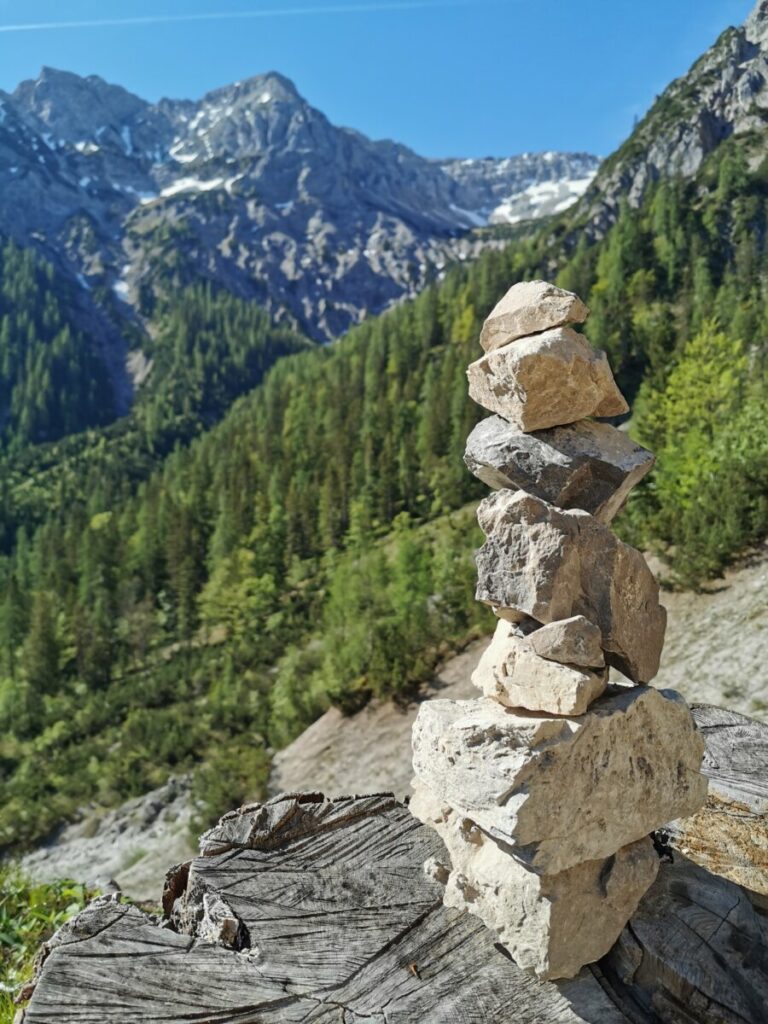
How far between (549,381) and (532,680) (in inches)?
83.9

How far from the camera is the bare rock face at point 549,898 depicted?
13.7 feet

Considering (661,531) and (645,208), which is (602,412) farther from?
(645,208)

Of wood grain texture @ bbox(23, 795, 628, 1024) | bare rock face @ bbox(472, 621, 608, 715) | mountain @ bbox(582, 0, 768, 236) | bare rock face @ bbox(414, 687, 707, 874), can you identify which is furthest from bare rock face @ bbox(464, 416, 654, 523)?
mountain @ bbox(582, 0, 768, 236)

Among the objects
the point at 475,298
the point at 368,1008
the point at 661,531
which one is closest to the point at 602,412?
the point at 368,1008

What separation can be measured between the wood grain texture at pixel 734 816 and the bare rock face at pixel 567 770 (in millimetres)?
1611

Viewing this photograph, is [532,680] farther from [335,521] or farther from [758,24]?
[758,24]

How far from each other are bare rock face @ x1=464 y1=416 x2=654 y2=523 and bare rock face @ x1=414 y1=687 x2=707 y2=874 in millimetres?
1458

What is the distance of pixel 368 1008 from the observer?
158 inches

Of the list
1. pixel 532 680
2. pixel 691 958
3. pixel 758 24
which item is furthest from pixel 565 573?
pixel 758 24

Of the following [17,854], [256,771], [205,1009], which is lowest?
[17,854]

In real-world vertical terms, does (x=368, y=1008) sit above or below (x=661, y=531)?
above

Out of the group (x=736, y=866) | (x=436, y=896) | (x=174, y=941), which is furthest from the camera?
(x=736, y=866)

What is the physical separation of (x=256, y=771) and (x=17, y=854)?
14.9 metres

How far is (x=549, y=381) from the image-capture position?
182 inches
